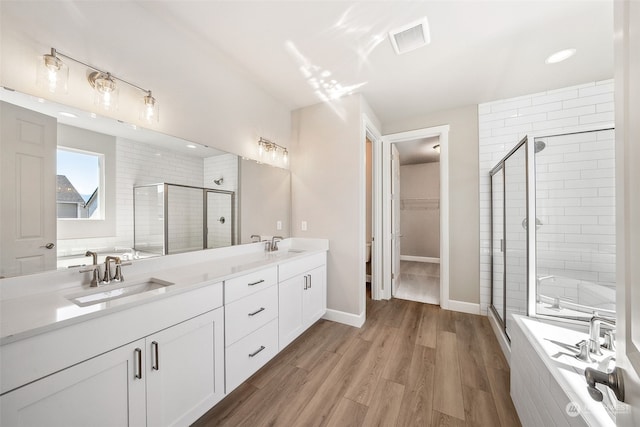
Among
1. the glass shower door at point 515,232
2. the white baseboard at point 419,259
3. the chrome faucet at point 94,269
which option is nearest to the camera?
the chrome faucet at point 94,269

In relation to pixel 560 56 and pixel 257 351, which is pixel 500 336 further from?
pixel 560 56

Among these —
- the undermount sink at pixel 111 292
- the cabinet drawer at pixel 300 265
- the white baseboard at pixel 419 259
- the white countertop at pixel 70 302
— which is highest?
the white countertop at pixel 70 302

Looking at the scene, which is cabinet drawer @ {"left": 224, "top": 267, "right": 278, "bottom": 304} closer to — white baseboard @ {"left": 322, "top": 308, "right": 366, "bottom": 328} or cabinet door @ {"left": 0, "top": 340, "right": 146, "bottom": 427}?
cabinet door @ {"left": 0, "top": 340, "right": 146, "bottom": 427}

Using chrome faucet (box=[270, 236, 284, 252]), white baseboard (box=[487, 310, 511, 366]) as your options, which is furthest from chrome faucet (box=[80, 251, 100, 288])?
white baseboard (box=[487, 310, 511, 366])

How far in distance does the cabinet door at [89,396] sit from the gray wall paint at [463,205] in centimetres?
319

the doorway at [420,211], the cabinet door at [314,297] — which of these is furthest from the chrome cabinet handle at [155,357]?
the doorway at [420,211]

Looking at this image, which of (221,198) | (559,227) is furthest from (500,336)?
(221,198)

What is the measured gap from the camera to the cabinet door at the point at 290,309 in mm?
1949

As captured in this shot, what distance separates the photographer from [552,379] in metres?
1.04

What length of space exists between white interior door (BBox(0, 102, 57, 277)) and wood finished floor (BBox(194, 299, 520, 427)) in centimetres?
127

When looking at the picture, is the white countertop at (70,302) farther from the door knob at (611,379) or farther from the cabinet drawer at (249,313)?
the door knob at (611,379)

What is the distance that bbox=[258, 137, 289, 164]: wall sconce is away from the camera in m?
2.50

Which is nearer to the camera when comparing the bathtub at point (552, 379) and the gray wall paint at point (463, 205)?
the bathtub at point (552, 379)

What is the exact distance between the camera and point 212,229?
1999mm
